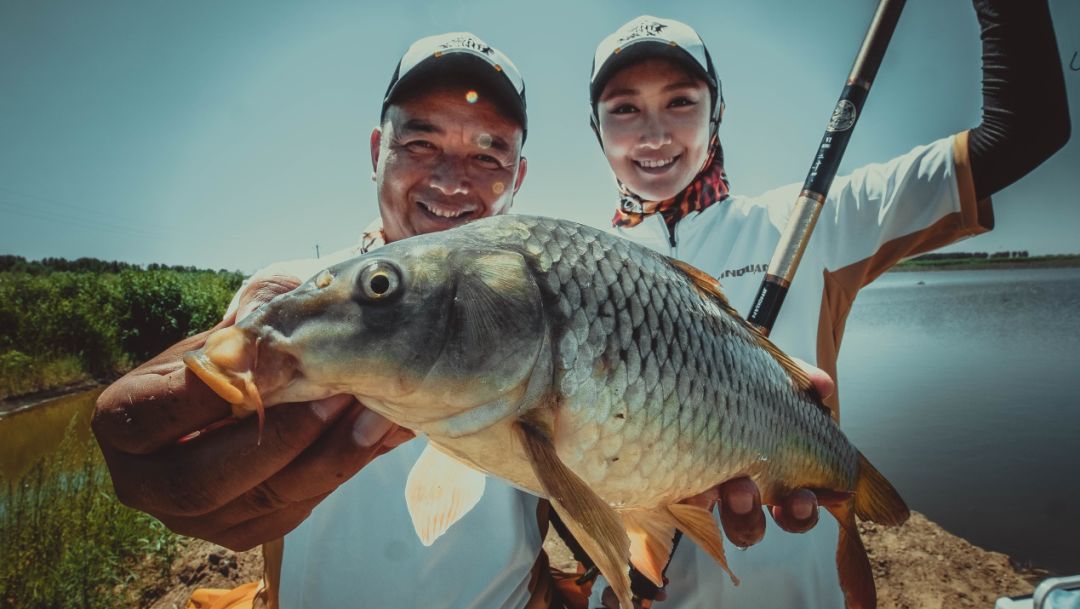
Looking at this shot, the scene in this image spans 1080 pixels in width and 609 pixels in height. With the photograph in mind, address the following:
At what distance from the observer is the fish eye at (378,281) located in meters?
1.02

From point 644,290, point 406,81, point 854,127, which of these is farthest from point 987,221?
point 406,81

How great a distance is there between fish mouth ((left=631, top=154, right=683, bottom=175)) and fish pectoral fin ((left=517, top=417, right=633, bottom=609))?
1.95 meters

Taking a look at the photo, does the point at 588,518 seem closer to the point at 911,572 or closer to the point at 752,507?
the point at 752,507

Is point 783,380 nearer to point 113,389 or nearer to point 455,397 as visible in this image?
point 455,397

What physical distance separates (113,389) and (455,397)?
786mm

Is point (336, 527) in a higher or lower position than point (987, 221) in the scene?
lower

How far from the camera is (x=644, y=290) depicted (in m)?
1.31

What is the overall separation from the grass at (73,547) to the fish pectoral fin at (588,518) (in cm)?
471

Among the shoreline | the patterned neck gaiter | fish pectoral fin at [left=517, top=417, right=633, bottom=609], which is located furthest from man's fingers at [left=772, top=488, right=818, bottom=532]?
the shoreline

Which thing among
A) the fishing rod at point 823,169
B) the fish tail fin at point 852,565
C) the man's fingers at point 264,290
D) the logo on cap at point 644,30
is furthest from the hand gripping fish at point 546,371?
the logo on cap at point 644,30

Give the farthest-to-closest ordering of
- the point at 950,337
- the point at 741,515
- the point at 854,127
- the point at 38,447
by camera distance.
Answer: the point at 950,337 < the point at 38,447 < the point at 854,127 < the point at 741,515

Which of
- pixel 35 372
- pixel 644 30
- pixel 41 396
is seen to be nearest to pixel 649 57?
pixel 644 30

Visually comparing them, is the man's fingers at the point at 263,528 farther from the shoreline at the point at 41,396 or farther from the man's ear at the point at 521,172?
the shoreline at the point at 41,396

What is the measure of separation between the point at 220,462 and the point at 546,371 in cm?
74
